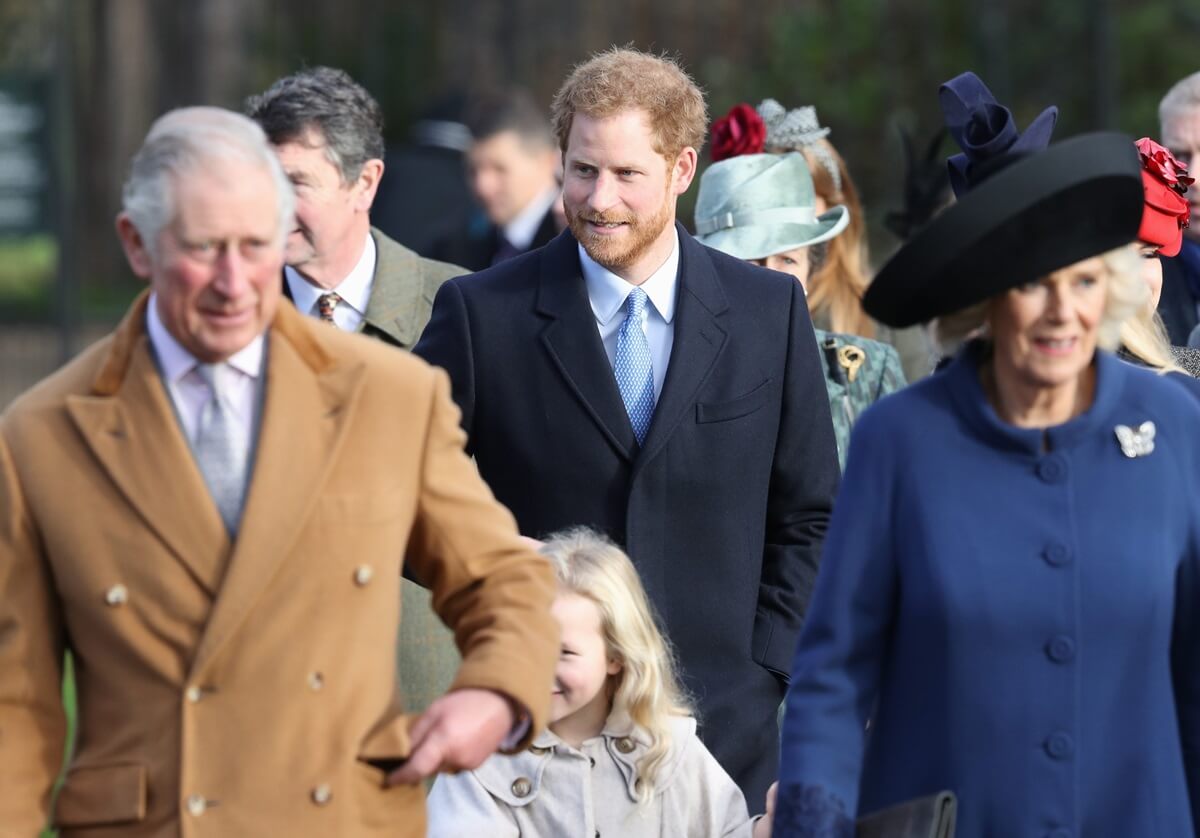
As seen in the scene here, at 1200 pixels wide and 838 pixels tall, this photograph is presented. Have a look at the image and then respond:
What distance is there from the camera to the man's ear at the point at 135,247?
10.5 feet

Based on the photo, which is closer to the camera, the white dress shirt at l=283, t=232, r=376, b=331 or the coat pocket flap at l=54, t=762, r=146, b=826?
the coat pocket flap at l=54, t=762, r=146, b=826

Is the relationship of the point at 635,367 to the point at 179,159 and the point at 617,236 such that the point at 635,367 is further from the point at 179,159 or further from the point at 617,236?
the point at 179,159

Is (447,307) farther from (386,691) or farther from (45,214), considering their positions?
(45,214)

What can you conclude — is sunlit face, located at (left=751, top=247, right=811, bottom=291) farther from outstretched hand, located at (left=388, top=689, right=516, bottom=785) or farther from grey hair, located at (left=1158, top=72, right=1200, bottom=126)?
outstretched hand, located at (left=388, top=689, right=516, bottom=785)

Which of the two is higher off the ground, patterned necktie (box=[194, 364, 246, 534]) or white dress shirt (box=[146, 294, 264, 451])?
white dress shirt (box=[146, 294, 264, 451])

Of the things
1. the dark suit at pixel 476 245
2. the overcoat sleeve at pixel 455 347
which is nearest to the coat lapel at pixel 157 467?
the overcoat sleeve at pixel 455 347

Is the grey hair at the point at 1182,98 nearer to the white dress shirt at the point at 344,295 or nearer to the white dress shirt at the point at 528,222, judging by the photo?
the white dress shirt at the point at 344,295

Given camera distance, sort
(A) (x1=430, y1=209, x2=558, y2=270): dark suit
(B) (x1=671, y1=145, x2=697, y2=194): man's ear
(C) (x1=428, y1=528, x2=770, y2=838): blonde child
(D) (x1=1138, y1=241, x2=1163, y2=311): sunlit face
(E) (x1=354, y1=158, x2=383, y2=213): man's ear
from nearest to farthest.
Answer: (C) (x1=428, y1=528, x2=770, y2=838): blonde child
(D) (x1=1138, y1=241, x2=1163, y2=311): sunlit face
(B) (x1=671, y1=145, x2=697, y2=194): man's ear
(E) (x1=354, y1=158, x2=383, y2=213): man's ear
(A) (x1=430, y1=209, x2=558, y2=270): dark suit

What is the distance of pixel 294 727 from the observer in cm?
317

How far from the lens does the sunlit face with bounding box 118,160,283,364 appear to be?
3.13 m

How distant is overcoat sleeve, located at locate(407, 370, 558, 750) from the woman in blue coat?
43cm

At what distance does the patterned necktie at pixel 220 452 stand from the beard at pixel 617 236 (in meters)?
1.73

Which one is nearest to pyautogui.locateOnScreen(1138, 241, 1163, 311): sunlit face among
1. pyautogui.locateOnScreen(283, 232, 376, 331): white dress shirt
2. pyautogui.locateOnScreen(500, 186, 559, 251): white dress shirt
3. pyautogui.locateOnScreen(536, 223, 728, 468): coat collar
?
pyautogui.locateOnScreen(536, 223, 728, 468): coat collar

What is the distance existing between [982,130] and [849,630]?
0.81 m
